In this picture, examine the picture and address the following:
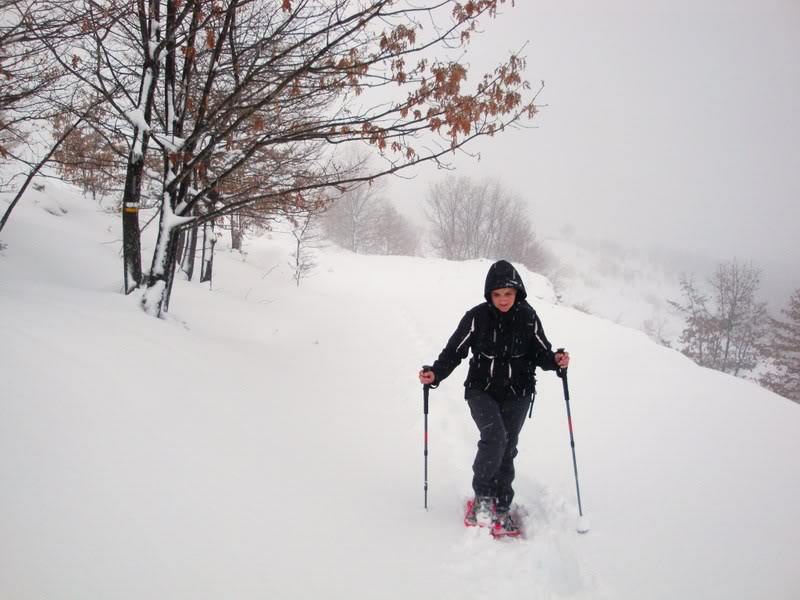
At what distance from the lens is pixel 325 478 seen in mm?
3395

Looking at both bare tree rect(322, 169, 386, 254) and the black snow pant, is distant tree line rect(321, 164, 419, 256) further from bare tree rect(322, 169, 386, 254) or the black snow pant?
the black snow pant

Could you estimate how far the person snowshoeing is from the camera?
3.12m

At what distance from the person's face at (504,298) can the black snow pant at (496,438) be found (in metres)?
0.71

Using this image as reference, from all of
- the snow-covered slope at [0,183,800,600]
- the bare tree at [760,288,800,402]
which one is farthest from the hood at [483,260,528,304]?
the bare tree at [760,288,800,402]

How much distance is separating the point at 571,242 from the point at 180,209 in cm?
12275

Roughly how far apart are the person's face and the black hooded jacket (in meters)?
0.04

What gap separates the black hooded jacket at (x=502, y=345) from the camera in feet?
10.3

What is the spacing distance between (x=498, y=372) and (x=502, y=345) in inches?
9.0

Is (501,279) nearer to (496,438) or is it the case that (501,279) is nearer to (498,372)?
(498,372)

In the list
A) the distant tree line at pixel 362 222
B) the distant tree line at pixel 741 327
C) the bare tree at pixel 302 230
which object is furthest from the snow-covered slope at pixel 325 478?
the distant tree line at pixel 362 222

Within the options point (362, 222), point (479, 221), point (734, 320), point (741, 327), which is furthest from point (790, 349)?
point (362, 222)

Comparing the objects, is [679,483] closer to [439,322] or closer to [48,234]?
[439,322]

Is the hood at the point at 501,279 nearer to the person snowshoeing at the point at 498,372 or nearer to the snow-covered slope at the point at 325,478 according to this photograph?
the person snowshoeing at the point at 498,372

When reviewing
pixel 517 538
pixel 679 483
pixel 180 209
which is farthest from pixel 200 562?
pixel 180 209
